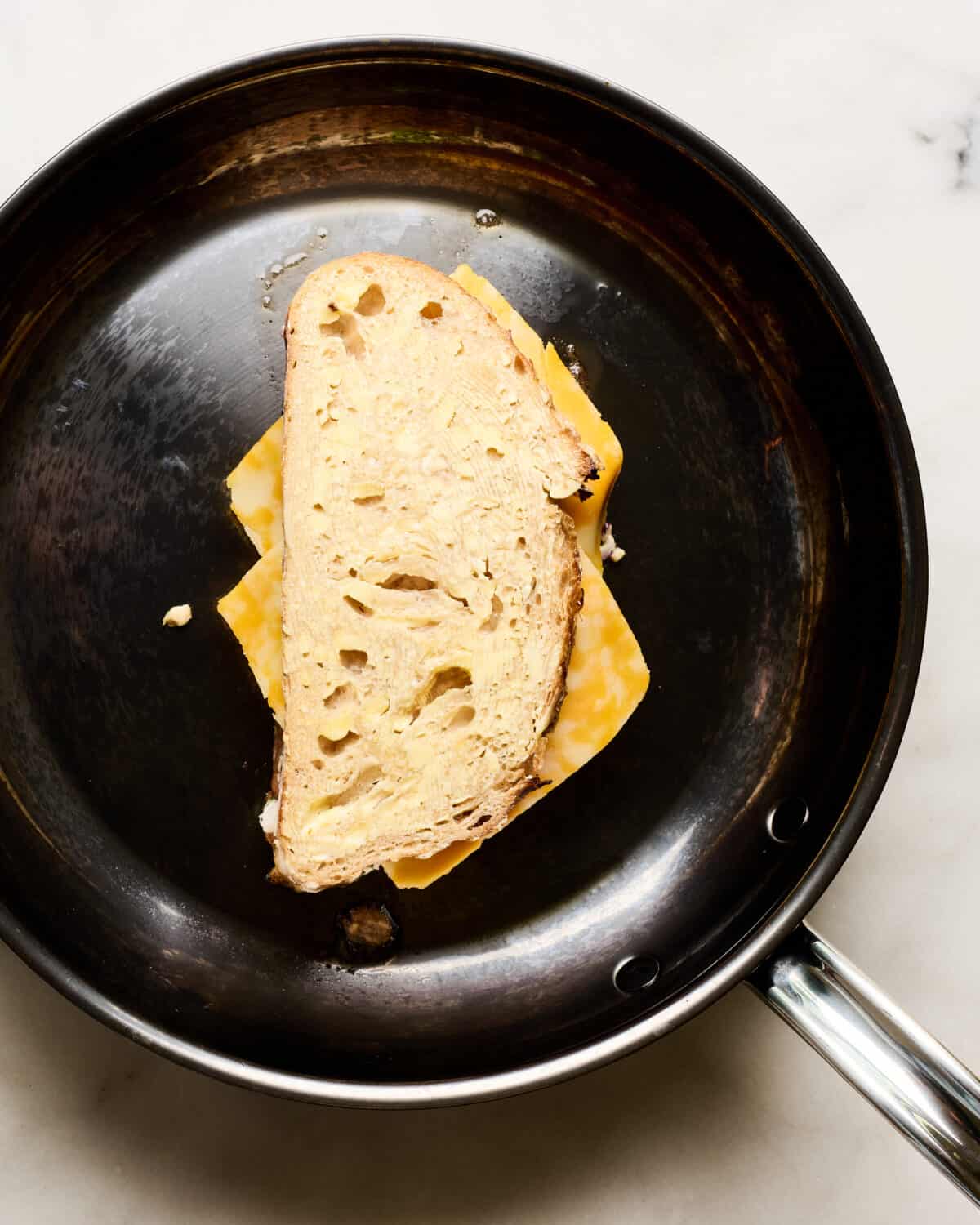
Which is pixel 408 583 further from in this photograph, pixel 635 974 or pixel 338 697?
pixel 635 974

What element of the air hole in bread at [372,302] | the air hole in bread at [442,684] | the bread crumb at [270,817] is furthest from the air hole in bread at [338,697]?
the air hole in bread at [372,302]

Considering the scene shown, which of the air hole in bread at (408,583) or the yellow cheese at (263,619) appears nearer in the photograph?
the air hole in bread at (408,583)

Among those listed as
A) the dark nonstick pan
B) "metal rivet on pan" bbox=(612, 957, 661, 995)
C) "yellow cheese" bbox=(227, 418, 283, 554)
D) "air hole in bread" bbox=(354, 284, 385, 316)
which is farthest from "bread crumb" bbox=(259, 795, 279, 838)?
"air hole in bread" bbox=(354, 284, 385, 316)

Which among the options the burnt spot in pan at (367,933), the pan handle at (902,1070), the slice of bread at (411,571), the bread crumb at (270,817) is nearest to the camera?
the pan handle at (902,1070)

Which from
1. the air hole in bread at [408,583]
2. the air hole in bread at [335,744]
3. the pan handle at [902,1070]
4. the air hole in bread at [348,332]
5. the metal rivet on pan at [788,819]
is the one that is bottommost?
the pan handle at [902,1070]

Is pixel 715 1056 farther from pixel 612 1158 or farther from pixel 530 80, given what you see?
pixel 530 80

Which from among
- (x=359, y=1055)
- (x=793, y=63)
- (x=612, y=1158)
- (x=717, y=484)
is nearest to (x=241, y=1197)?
(x=359, y=1055)

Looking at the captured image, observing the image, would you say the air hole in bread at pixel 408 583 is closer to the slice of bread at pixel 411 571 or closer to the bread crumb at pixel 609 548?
the slice of bread at pixel 411 571
